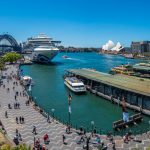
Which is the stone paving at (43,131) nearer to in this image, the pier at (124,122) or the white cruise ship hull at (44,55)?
the pier at (124,122)

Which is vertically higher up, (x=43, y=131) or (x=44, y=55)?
(x=44, y=55)

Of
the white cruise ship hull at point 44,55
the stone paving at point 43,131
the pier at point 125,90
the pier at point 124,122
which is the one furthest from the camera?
the white cruise ship hull at point 44,55

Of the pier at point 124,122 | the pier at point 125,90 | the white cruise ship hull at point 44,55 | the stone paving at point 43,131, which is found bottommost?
the pier at point 124,122

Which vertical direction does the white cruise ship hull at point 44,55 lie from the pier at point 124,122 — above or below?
above

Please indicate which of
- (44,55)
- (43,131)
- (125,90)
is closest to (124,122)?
(43,131)

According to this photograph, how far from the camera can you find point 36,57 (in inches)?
6722

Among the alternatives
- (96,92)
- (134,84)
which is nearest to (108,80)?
(96,92)

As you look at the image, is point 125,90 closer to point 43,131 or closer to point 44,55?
point 43,131

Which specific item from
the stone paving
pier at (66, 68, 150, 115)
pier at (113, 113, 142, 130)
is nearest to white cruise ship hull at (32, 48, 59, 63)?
pier at (66, 68, 150, 115)

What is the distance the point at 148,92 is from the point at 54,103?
19787mm

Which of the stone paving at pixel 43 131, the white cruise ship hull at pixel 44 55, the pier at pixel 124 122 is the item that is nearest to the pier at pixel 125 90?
the pier at pixel 124 122

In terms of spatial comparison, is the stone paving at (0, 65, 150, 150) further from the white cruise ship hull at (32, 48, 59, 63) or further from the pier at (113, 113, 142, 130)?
the white cruise ship hull at (32, 48, 59, 63)

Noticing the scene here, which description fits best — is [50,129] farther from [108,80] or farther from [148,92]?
[108,80]

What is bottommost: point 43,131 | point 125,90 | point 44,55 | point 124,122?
point 124,122
